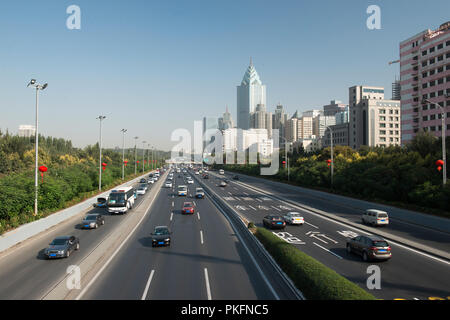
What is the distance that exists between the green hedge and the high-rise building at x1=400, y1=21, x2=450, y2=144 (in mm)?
74022

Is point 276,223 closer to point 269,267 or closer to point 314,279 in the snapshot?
point 269,267

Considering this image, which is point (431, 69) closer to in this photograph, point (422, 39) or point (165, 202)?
→ point (422, 39)

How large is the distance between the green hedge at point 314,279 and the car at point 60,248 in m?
12.7

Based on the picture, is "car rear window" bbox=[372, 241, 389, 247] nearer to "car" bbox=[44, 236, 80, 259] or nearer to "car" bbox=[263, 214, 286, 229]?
"car" bbox=[263, 214, 286, 229]

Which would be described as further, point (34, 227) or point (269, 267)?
point (34, 227)


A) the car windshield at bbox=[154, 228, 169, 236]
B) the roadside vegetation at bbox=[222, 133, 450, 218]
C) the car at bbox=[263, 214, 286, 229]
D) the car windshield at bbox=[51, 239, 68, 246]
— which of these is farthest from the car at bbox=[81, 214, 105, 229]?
the roadside vegetation at bbox=[222, 133, 450, 218]

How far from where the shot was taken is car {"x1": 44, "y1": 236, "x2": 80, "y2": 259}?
18547mm

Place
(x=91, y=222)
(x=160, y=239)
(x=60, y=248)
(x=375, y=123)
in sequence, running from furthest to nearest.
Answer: (x=375, y=123) < (x=91, y=222) < (x=160, y=239) < (x=60, y=248)

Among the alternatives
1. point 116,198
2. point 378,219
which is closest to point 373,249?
point 378,219

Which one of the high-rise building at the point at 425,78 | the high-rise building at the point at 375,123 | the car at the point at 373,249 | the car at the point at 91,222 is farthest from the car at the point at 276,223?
Answer: the high-rise building at the point at 375,123

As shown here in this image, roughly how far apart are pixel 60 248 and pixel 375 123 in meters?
124

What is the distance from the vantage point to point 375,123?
11925 cm
